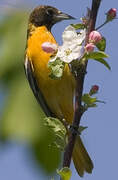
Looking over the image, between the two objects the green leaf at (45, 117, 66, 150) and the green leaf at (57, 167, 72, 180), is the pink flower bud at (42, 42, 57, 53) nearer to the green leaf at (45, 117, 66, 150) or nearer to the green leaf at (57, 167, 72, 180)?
the green leaf at (45, 117, 66, 150)

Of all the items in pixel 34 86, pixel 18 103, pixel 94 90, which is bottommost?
pixel 34 86

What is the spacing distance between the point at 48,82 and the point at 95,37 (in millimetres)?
2628

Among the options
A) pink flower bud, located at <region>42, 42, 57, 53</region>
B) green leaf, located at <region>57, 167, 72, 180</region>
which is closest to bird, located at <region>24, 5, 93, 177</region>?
pink flower bud, located at <region>42, 42, 57, 53</region>

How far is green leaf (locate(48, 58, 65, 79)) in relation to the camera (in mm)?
1840

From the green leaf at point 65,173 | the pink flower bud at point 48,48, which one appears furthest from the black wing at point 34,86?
the green leaf at point 65,173

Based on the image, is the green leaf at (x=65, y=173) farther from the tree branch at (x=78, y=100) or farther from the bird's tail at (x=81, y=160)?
the bird's tail at (x=81, y=160)

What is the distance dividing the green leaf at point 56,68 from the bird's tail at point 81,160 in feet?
4.62

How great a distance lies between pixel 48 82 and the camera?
4.30 meters

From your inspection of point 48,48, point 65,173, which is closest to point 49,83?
point 48,48

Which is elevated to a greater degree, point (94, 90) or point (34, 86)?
point (94, 90)

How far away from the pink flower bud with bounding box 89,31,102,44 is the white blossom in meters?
0.08

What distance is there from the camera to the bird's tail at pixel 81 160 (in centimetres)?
330

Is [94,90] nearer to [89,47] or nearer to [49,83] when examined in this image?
[89,47]

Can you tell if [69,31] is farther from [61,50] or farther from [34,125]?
[34,125]
